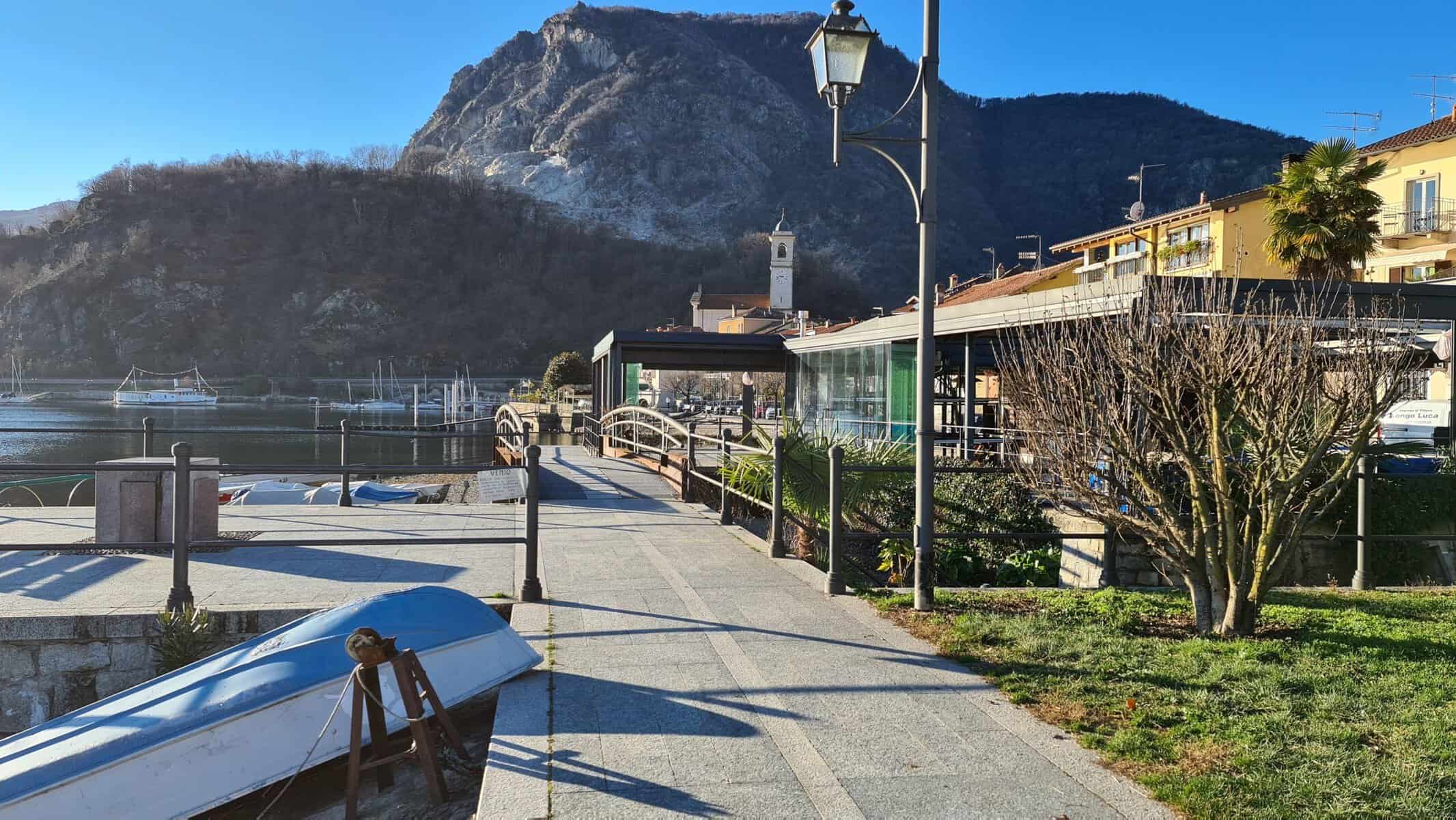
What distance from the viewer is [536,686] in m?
4.70

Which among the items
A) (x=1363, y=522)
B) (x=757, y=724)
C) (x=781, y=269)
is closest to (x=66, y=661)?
(x=757, y=724)

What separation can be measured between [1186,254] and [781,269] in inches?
1936

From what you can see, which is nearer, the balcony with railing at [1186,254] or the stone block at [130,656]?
the stone block at [130,656]

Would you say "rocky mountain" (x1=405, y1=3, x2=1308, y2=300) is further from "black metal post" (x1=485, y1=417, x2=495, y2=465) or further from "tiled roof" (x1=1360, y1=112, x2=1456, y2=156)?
"tiled roof" (x1=1360, y1=112, x2=1456, y2=156)

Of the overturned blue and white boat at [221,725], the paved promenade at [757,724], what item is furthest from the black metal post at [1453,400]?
the overturned blue and white boat at [221,725]

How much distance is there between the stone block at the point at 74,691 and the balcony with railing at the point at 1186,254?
3749cm

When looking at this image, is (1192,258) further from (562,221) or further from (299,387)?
(562,221)

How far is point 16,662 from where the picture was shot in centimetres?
567

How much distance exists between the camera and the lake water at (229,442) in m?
37.5

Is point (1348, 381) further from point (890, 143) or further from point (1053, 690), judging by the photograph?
point (890, 143)

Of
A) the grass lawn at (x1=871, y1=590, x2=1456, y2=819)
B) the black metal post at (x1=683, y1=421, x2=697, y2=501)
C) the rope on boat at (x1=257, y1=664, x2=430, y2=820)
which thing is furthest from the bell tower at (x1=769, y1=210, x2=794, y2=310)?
the rope on boat at (x1=257, y1=664, x2=430, y2=820)

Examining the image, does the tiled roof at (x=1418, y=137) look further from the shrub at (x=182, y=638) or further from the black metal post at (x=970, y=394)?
the shrub at (x=182, y=638)

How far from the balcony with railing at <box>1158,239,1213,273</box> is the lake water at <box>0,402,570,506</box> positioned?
80.6ft

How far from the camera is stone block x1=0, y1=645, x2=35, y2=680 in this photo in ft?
18.5
